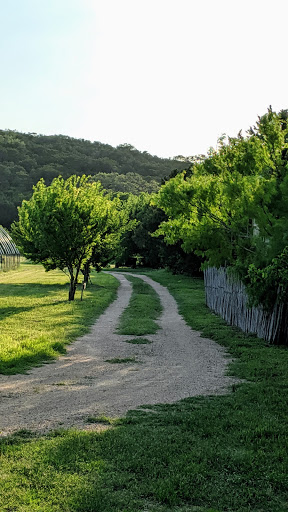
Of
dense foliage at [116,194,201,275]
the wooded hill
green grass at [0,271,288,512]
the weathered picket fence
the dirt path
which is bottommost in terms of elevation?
the dirt path

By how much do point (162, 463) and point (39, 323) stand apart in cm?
1201

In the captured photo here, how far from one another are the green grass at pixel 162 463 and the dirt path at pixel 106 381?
644 millimetres

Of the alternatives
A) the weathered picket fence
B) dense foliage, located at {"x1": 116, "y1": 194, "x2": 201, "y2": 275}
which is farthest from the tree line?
dense foliage, located at {"x1": 116, "y1": 194, "x2": 201, "y2": 275}

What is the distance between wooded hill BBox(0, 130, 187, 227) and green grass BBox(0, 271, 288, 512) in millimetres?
76192

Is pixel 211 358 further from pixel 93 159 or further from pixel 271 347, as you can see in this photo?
pixel 93 159

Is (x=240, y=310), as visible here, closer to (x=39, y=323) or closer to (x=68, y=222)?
(x=39, y=323)

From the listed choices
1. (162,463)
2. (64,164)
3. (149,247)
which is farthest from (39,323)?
(64,164)

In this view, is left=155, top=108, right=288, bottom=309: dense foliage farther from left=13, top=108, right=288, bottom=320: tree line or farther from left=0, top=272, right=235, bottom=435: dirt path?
left=0, top=272, right=235, bottom=435: dirt path

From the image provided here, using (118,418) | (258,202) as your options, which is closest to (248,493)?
(118,418)

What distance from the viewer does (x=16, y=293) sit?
1126 inches

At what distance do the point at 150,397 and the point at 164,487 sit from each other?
11.4 feet

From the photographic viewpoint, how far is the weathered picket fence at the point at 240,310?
14.0 m

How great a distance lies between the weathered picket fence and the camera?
13984 mm

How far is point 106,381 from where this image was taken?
9484 millimetres
